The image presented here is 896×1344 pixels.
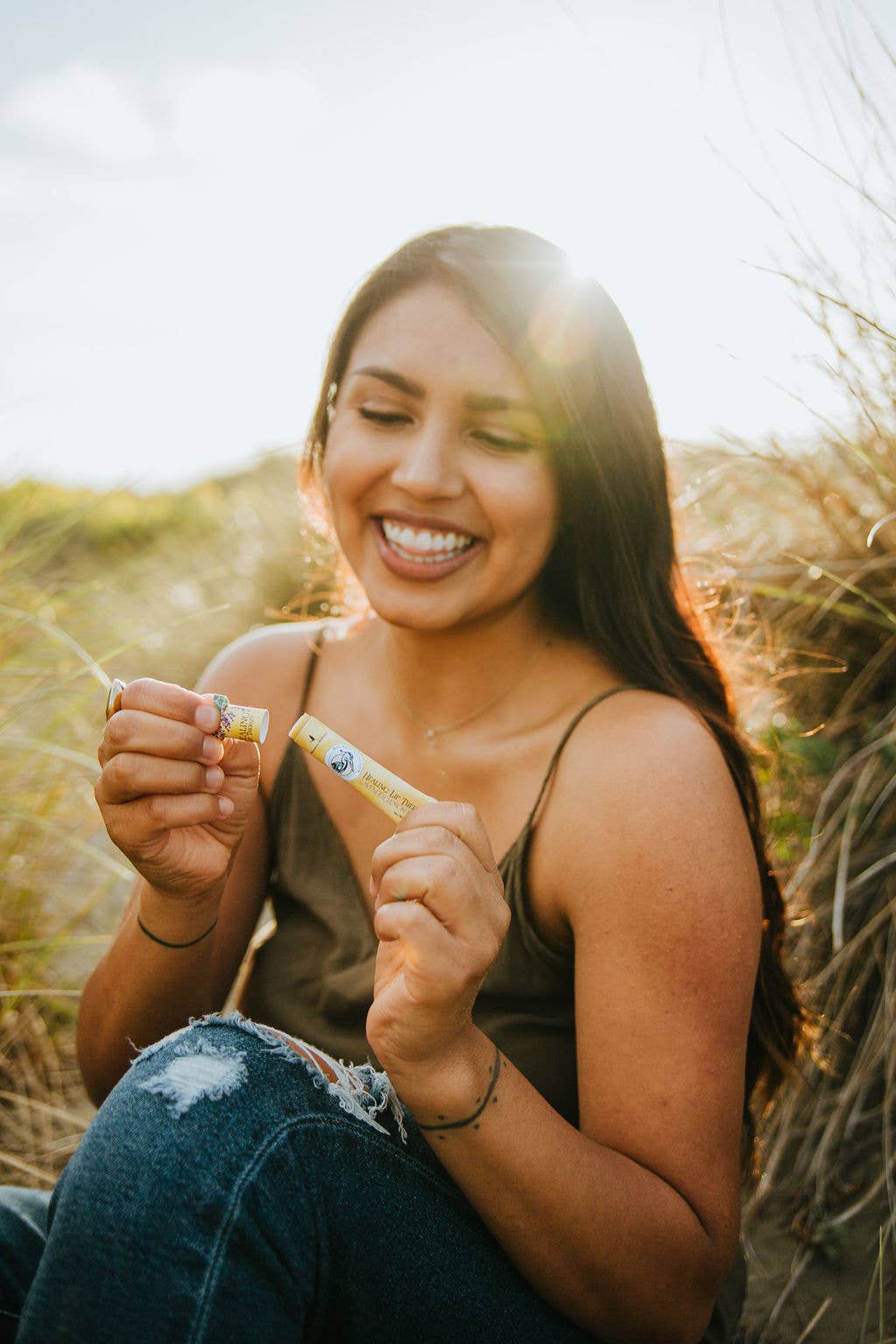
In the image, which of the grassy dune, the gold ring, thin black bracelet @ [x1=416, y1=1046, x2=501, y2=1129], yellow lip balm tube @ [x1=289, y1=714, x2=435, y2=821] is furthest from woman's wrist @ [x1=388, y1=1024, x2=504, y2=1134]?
the grassy dune

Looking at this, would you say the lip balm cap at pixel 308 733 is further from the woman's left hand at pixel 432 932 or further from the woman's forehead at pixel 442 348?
the woman's forehead at pixel 442 348

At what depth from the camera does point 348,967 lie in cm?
168

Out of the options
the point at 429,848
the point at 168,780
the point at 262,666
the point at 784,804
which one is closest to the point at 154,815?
the point at 168,780

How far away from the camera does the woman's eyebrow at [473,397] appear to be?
1.60 metres

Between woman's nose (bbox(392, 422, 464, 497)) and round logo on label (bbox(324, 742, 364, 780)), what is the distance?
554mm

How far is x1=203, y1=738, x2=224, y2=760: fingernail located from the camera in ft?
4.11

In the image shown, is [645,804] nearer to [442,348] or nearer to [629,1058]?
[629,1058]

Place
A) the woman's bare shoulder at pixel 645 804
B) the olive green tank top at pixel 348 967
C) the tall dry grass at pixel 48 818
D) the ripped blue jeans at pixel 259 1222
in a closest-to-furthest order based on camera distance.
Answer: the ripped blue jeans at pixel 259 1222, the woman's bare shoulder at pixel 645 804, the olive green tank top at pixel 348 967, the tall dry grass at pixel 48 818

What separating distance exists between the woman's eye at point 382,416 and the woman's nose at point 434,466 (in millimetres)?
70

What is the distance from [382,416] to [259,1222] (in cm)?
122

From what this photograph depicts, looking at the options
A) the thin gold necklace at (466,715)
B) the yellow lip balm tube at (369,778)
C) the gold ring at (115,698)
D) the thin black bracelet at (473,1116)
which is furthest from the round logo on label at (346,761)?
the thin gold necklace at (466,715)

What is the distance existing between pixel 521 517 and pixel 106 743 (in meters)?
0.77

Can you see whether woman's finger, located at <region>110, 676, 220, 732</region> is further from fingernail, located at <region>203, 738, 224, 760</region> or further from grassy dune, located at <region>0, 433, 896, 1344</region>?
grassy dune, located at <region>0, 433, 896, 1344</region>

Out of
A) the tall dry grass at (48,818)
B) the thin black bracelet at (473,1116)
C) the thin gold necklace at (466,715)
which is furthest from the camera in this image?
the tall dry grass at (48,818)
